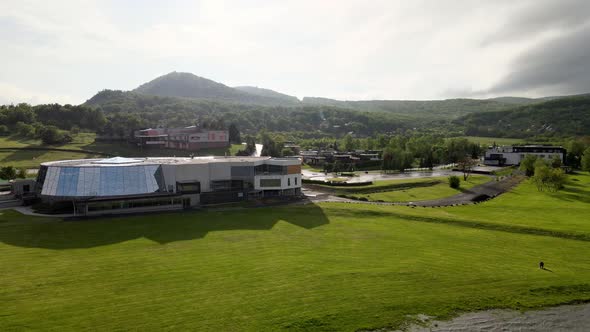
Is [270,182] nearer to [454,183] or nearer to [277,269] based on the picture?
[277,269]

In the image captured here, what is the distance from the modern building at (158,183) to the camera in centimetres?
5222

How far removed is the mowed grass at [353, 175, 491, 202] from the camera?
70181 millimetres

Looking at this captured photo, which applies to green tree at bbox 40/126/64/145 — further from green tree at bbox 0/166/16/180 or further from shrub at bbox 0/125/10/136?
green tree at bbox 0/166/16/180

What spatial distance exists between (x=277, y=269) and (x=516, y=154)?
124267 mm

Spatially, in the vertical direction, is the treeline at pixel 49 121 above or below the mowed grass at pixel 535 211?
above

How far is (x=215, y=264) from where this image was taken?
35.5 meters

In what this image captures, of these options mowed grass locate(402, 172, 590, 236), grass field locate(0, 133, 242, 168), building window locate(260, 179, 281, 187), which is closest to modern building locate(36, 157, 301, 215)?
building window locate(260, 179, 281, 187)

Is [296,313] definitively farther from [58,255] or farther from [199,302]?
[58,255]

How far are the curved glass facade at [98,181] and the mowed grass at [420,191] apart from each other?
39.4 meters

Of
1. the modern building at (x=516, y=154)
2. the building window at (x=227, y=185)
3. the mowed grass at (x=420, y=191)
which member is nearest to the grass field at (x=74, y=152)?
the building window at (x=227, y=185)

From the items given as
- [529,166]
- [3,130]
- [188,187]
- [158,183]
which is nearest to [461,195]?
[529,166]

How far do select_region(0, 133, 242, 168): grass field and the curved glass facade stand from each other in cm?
4717

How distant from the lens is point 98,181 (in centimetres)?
5297

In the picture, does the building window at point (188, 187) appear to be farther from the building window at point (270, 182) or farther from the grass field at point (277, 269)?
the building window at point (270, 182)
